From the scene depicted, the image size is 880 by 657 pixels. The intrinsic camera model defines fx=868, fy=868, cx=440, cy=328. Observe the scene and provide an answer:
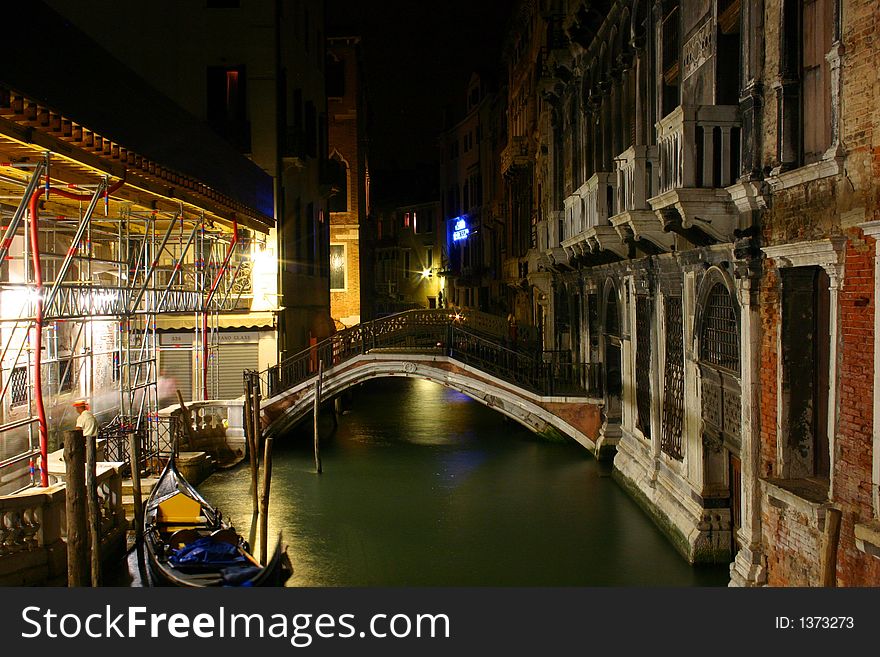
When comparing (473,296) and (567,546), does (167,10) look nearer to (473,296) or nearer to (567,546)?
(567,546)

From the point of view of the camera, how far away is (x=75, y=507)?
883 centimetres

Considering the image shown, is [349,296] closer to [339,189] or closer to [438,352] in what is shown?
[339,189]

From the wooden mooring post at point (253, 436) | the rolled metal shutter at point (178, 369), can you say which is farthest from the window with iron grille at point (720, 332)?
the rolled metal shutter at point (178, 369)

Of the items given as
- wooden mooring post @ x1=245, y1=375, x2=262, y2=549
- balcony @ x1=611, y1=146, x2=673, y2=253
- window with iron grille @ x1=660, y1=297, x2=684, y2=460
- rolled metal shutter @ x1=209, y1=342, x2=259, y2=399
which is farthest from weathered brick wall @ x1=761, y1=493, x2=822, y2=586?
rolled metal shutter @ x1=209, y1=342, x2=259, y2=399

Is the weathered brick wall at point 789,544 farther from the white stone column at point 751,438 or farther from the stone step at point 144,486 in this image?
the stone step at point 144,486

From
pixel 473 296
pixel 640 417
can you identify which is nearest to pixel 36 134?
pixel 640 417

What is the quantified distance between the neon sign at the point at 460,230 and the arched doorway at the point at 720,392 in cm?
3090

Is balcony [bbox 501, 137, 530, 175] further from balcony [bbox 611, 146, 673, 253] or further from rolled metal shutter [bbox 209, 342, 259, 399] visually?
balcony [bbox 611, 146, 673, 253]

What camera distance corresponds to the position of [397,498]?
51.1ft

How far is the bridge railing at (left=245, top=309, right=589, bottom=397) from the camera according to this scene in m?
19.0

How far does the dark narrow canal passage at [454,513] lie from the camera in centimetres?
1138

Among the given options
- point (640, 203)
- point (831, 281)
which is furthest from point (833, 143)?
point (640, 203)

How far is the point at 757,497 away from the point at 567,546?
4.36m

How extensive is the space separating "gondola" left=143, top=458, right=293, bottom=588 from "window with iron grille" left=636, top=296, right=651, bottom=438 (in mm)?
6187
